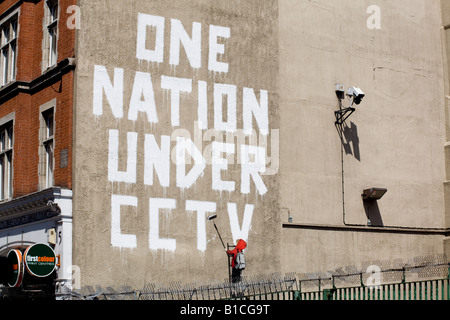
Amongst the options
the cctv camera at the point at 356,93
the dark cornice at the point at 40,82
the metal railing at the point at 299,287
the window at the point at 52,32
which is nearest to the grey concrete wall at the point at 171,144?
the dark cornice at the point at 40,82

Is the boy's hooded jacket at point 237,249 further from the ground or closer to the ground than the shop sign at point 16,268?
further from the ground

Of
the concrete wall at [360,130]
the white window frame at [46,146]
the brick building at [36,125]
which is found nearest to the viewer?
the brick building at [36,125]

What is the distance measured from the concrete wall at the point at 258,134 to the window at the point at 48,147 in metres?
1.98

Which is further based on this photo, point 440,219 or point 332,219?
point 440,219

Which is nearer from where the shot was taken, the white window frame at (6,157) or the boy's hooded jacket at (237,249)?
the boy's hooded jacket at (237,249)

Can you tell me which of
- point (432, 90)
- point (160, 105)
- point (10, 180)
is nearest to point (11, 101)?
point (10, 180)

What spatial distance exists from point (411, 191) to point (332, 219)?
3684 mm

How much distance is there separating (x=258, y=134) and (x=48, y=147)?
6657 millimetres

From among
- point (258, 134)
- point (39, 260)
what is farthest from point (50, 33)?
point (39, 260)

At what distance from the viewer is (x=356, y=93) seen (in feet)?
93.1

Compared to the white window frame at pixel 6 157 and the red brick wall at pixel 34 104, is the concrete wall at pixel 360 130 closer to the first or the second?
the red brick wall at pixel 34 104

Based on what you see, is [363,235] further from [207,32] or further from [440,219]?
[207,32]

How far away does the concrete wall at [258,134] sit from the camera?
24828 millimetres

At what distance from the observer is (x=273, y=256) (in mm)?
27125
